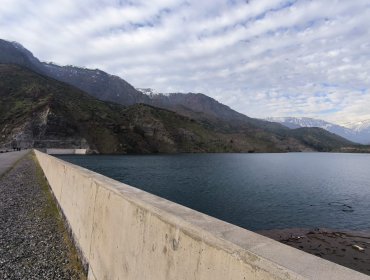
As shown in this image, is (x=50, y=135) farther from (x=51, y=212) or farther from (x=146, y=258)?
(x=146, y=258)

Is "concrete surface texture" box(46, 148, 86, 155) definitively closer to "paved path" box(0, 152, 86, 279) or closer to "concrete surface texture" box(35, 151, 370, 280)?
"paved path" box(0, 152, 86, 279)

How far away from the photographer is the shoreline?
24.3 meters

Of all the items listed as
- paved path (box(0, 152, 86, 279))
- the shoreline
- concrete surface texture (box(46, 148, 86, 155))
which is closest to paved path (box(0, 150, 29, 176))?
paved path (box(0, 152, 86, 279))

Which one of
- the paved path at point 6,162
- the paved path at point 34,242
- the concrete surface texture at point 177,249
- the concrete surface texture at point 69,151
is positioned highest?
the concrete surface texture at point 177,249

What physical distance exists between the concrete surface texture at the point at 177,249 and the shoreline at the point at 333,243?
68.5 ft

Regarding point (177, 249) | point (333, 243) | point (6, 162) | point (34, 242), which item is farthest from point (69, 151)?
point (177, 249)

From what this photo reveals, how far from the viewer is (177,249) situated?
15.1 ft

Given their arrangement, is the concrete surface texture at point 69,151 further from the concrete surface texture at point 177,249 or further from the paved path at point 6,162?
the concrete surface texture at point 177,249

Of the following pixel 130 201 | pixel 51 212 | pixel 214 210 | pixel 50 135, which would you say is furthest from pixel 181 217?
pixel 50 135

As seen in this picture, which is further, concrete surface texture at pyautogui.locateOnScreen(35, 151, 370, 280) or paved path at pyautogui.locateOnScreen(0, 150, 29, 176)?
Result: paved path at pyautogui.locateOnScreen(0, 150, 29, 176)

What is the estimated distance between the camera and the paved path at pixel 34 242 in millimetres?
10359

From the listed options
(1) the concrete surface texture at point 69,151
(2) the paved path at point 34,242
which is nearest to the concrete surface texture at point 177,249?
(2) the paved path at point 34,242

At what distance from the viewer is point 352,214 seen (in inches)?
1615

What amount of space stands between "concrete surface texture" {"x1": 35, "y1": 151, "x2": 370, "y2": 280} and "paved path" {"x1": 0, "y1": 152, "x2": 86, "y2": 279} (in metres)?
2.45
